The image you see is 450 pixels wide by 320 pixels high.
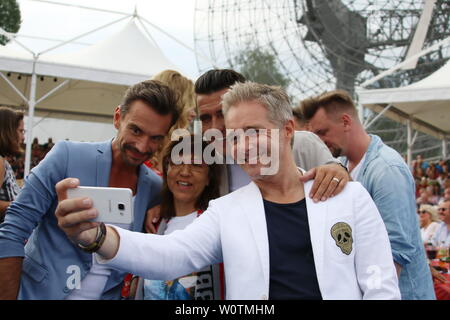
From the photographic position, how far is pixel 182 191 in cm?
287

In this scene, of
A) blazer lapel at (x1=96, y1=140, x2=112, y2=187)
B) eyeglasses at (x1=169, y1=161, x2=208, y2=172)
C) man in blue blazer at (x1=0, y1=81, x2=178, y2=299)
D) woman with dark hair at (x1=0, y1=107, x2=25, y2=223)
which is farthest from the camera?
woman with dark hair at (x1=0, y1=107, x2=25, y2=223)

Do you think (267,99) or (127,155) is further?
(127,155)

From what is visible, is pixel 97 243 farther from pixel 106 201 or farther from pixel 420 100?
pixel 420 100

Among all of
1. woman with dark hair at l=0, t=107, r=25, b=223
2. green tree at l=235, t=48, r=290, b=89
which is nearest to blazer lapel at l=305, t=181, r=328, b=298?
woman with dark hair at l=0, t=107, r=25, b=223

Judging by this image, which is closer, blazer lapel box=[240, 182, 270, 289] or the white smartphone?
the white smartphone

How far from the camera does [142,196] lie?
8.66 feet

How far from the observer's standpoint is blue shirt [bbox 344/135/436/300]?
8.75 feet

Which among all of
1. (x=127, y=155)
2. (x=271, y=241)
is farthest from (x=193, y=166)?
(x=271, y=241)

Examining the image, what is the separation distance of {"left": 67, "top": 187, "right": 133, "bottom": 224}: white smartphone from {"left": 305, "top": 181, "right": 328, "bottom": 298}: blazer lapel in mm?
708

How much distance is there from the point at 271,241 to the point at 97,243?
2.16ft

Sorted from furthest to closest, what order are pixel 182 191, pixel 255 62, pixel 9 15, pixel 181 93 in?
pixel 255 62, pixel 9 15, pixel 181 93, pixel 182 191

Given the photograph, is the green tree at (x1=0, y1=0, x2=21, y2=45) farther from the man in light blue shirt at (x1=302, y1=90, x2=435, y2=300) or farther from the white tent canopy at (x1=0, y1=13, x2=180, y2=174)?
the man in light blue shirt at (x1=302, y1=90, x2=435, y2=300)

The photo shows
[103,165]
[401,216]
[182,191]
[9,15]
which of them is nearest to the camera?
[103,165]
